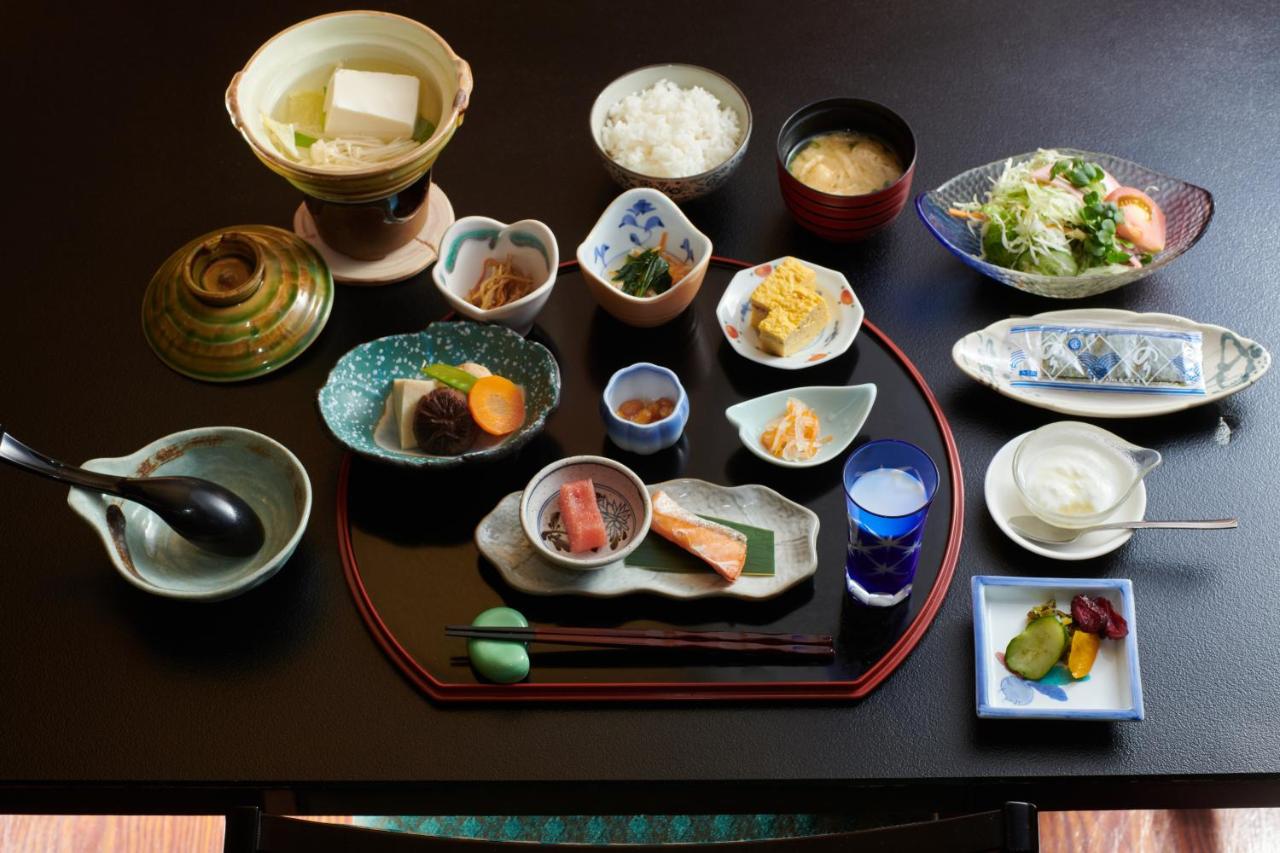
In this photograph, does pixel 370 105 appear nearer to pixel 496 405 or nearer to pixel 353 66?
pixel 353 66

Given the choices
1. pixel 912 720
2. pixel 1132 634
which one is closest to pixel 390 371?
pixel 912 720

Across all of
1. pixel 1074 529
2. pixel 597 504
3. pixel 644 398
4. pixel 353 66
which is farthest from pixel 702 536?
pixel 353 66

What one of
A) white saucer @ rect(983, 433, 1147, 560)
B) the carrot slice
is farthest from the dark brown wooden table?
the carrot slice

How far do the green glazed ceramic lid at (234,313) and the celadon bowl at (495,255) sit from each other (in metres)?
0.23

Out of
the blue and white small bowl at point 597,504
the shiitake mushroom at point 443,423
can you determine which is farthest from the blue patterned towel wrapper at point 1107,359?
the shiitake mushroom at point 443,423

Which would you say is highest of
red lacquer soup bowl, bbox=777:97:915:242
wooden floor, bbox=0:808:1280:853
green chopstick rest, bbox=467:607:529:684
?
red lacquer soup bowl, bbox=777:97:915:242

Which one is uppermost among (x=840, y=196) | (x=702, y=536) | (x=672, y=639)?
→ (x=840, y=196)

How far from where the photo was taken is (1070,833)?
1.98 metres

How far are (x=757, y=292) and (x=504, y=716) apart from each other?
30.5 inches

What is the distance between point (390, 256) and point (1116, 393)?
120cm

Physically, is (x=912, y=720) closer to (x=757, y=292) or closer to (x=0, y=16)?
(x=757, y=292)

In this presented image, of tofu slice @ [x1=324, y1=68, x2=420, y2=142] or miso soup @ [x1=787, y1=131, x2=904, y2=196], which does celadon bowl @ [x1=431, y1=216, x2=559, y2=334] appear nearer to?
tofu slice @ [x1=324, y1=68, x2=420, y2=142]

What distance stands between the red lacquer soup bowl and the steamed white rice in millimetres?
110

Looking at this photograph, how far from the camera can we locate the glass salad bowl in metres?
1.83
